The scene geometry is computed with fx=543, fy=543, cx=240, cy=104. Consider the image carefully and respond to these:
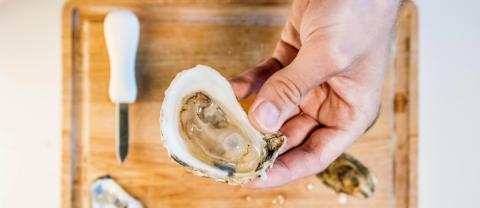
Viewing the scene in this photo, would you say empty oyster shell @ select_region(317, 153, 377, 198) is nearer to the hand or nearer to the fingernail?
the hand

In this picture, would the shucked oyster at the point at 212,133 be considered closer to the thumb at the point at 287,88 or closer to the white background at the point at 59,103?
the thumb at the point at 287,88

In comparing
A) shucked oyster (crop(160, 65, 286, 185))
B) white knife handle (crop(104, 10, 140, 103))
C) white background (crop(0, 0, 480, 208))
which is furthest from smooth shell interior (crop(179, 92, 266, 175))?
white background (crop(0, 0, 480, 208))

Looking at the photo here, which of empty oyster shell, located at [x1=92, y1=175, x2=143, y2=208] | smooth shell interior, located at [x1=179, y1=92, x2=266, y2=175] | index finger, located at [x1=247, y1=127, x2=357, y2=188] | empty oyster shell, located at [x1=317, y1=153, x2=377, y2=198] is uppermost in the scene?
smooth shell interior, located at [x1=179, y1=92, x2=266, y2=175]

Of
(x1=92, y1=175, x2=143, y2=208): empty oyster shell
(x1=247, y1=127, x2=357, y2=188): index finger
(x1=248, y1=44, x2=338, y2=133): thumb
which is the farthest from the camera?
(x1=92, y1=175, x2=143, y2=208): empty oyster shell

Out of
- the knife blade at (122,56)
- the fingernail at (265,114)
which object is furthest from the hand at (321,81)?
the knife blade at (122,56)

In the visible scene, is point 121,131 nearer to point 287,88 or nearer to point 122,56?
point 122,56
